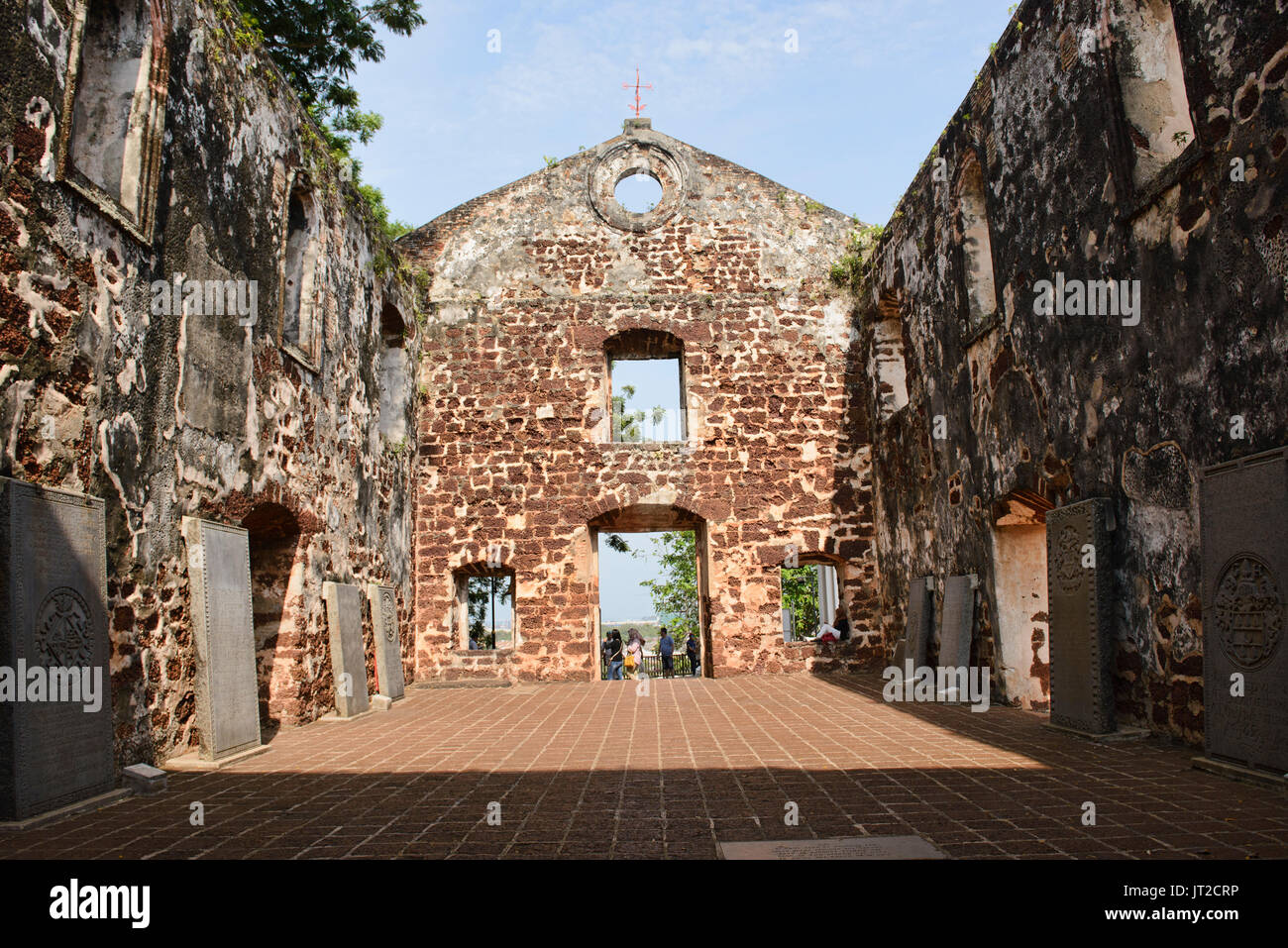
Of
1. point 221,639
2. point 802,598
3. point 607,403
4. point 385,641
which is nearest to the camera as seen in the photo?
point 221,639

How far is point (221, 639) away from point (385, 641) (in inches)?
158

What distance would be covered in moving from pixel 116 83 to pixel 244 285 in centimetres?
181

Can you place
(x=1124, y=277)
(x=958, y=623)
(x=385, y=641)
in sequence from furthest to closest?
(x=385, y=641) < (x=958, y=623) < (x=1124, y=277)

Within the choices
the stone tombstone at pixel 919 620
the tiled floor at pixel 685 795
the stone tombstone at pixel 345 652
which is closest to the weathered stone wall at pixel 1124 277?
the stone tombstone at pixel 919 620

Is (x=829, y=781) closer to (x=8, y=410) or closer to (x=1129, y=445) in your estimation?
(x=1129, y=445)

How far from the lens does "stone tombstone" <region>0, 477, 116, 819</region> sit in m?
4.33

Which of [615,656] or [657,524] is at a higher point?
[657,524]

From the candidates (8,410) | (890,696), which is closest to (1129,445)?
(890,696)

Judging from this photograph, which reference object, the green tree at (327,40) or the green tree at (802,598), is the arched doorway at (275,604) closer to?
the green tree at (327,40)

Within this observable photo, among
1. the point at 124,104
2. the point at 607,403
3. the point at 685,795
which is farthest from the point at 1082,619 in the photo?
the point at 607,403

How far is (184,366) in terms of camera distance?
647 centimetres

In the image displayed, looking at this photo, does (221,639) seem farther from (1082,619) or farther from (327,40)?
(327,40)

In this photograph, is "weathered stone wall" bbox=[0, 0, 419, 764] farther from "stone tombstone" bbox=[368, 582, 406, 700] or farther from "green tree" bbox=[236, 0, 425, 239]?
"green tree" bbox=[236, 0, 425, 239]

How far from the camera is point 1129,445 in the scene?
6.29 meters
